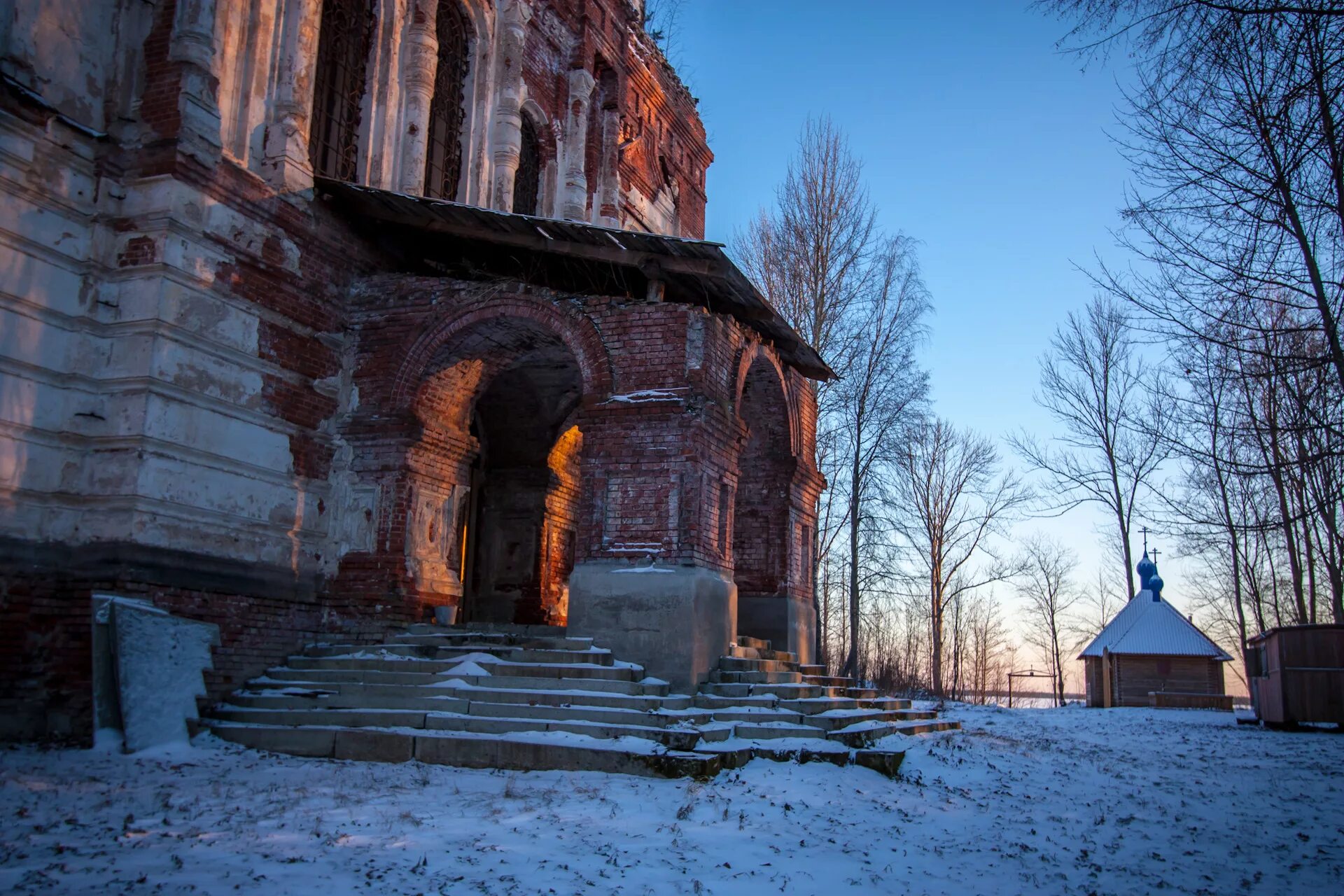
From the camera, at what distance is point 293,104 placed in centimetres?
1070

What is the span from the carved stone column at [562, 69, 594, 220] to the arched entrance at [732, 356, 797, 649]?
604cm

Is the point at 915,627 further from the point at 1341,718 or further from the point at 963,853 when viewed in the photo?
the point at 963,853

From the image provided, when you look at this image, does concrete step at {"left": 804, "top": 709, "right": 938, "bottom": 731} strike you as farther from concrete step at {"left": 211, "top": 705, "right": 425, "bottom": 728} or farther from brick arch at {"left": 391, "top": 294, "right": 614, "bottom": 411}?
brick arch at {"left": 391, "top": 294, "right": 614, "bottom": 411}

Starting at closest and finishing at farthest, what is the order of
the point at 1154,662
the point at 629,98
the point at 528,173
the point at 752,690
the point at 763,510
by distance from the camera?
the point at 752,690, the point at 763,510, the point at 528,173, the point at 629,98, the point at 1154,662

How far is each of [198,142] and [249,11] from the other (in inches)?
80.7

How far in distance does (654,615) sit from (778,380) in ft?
16.0

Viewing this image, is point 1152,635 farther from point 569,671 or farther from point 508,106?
point 569,671

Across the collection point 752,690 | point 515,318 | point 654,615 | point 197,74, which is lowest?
point 752,690

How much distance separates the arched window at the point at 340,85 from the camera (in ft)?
39.4

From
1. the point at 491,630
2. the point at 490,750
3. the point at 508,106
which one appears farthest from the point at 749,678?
the point at 508,106

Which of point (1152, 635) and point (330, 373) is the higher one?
point (330, 373)

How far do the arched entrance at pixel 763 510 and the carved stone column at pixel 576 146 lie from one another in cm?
604

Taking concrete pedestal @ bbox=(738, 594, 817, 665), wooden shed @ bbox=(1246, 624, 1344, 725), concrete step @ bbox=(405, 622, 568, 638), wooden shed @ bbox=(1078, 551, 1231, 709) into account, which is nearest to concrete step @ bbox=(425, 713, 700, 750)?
concrete step @ bbox=(405, 622, 568, 638)

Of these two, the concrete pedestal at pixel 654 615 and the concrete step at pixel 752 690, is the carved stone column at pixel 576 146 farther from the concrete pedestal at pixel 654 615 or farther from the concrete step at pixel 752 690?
the concrete step at pixel 752 690
